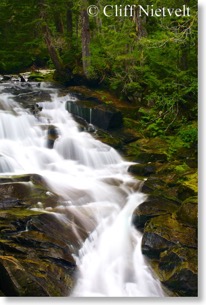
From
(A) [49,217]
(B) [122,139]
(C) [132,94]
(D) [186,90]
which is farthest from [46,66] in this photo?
(A) [49,217]

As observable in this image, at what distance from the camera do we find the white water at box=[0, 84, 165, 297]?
577 cm

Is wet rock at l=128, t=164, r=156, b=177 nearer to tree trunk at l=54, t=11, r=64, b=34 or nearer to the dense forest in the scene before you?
the dense forest

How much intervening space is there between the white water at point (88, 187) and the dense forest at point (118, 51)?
1.32 metres

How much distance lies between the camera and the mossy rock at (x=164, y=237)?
591 centimetres

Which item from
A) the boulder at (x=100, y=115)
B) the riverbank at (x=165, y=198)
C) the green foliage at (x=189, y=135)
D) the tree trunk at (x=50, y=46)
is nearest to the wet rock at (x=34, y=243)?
the riverbank at (x=165, y=198)

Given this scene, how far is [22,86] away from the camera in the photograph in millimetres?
11055

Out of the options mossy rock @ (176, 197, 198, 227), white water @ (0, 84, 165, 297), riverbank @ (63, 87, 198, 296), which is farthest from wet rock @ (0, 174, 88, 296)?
mossy rock @ (176, 197, 198, 227)

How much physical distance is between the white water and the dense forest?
52.1 inches

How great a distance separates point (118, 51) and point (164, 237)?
5.14 meters

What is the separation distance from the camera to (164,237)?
5.95m

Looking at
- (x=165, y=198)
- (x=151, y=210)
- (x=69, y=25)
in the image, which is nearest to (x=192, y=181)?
(x=165, y=198)

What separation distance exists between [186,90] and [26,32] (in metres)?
4.91

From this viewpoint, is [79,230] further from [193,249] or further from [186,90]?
[186,90]

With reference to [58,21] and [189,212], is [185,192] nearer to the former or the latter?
[189,212]
